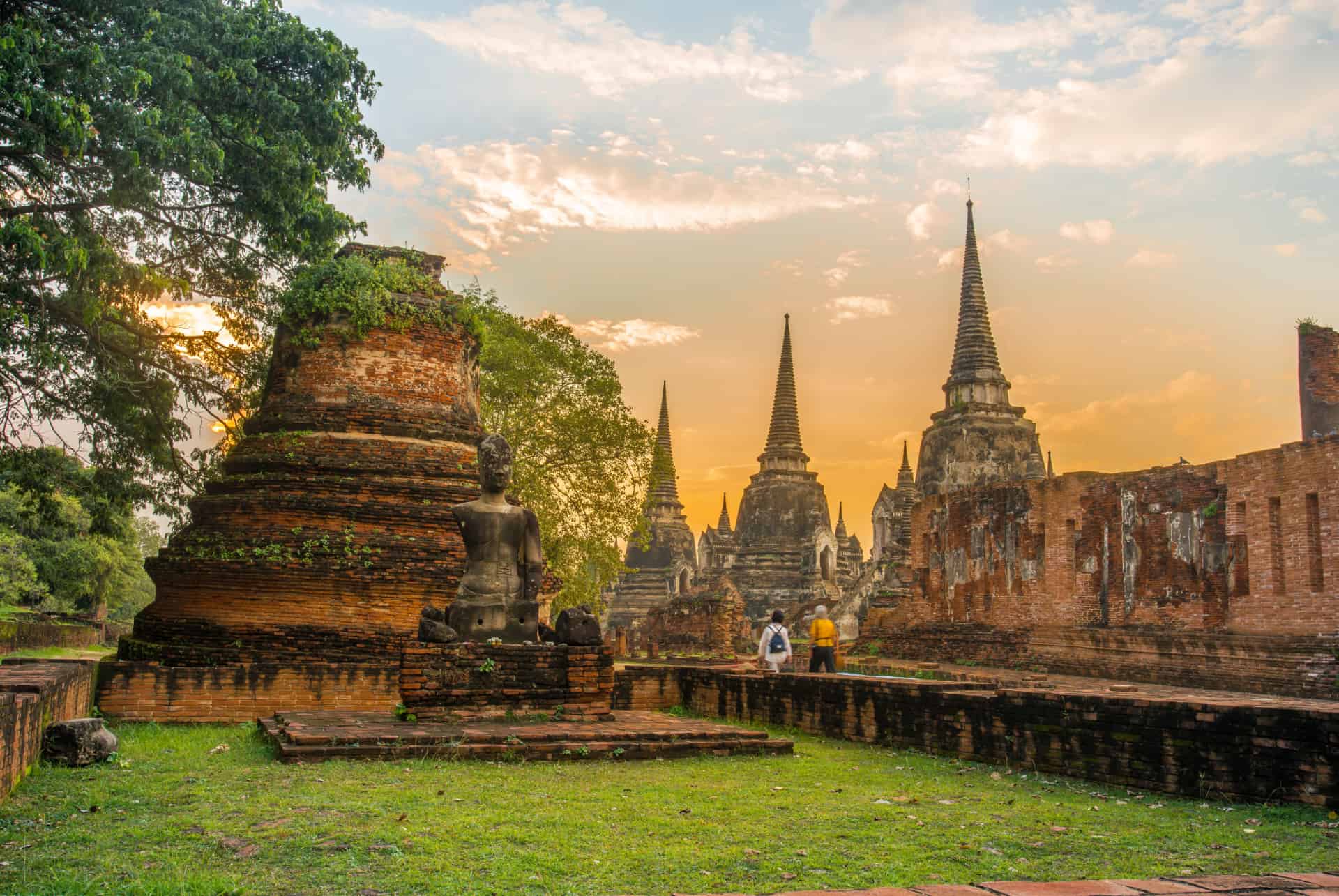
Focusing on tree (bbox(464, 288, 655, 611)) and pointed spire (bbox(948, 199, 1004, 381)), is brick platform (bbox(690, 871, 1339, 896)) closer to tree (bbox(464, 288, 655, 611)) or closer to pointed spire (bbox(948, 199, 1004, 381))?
tree (bbox(464, 288, 655, 611))

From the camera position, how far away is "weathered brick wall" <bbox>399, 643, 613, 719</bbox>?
877 centimetres

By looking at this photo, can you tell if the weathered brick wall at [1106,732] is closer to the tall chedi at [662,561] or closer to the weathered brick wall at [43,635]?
the weathered brick wall at [43,635]

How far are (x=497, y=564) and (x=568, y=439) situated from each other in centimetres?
1411

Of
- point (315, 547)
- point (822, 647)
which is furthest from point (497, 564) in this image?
point (822, 647)

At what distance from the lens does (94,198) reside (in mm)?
11133

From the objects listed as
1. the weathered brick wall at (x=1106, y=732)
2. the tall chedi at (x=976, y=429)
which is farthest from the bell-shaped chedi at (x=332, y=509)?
the tall chedi at (x=976, y=429)

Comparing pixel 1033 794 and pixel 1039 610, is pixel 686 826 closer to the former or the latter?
pixel 1033 794

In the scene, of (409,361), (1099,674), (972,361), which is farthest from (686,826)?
(972,361)

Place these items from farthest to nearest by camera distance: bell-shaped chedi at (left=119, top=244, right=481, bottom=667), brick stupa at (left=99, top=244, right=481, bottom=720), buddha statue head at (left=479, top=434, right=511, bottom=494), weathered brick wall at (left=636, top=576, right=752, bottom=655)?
weathered brick wall at (left=636, top=576, right=752, bottom=655) → bell-shaped chedi at (left=119, top=244, right=481, bottom=667) → brick stupa at (left=99, top=244, right=481, bottom=720) → buddha statue head at (left=479, top=434, right=511, bottom=494)

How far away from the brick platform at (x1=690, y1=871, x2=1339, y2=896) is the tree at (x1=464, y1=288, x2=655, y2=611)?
1951cm

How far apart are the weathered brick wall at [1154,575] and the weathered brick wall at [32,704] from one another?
13.6 meters

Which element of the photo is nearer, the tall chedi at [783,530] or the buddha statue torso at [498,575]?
the buddha statue torso at [498,575]

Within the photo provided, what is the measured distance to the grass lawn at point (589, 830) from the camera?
4156 mm

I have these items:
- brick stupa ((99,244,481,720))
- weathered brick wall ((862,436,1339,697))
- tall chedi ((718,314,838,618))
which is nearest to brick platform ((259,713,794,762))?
brick stupa ((99,244,481,720))
